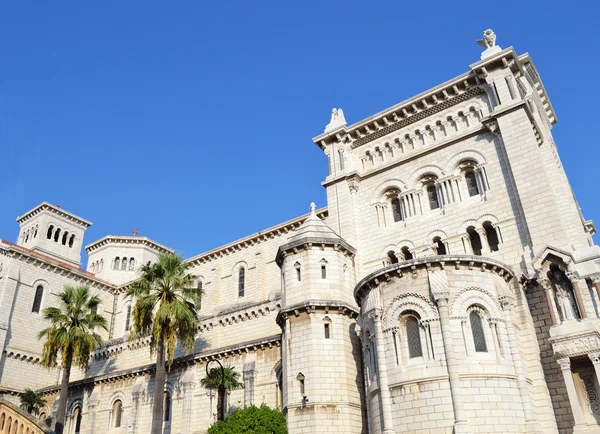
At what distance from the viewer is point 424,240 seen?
93.0 ft

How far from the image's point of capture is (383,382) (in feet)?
67.6

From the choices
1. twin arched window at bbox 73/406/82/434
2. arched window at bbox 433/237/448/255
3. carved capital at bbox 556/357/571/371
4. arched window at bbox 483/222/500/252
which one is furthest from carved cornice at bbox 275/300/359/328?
twin arched window at bbox 73/406/82/434

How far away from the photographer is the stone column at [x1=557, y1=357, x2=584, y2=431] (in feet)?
64.8

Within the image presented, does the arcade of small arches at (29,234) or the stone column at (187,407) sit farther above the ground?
the arcade of small arches at (29,234)

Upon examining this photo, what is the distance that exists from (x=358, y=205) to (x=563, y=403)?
49.8 ft

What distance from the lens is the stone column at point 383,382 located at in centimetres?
1989

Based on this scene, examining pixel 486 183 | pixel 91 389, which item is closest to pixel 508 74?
pixel 486 183

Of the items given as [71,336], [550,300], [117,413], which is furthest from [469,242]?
[117,413]

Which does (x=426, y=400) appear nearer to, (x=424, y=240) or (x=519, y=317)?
(x=519, y=317)

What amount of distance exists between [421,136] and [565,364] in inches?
586

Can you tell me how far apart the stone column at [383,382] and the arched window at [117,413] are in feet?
67.6

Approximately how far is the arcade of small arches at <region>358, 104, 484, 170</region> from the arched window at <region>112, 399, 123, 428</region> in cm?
2068

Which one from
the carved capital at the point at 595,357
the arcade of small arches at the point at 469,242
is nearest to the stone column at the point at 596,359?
the carved capital at the point at 595,357

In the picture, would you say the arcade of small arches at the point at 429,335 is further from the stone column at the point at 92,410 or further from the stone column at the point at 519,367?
the stone column at the point at 92,410
